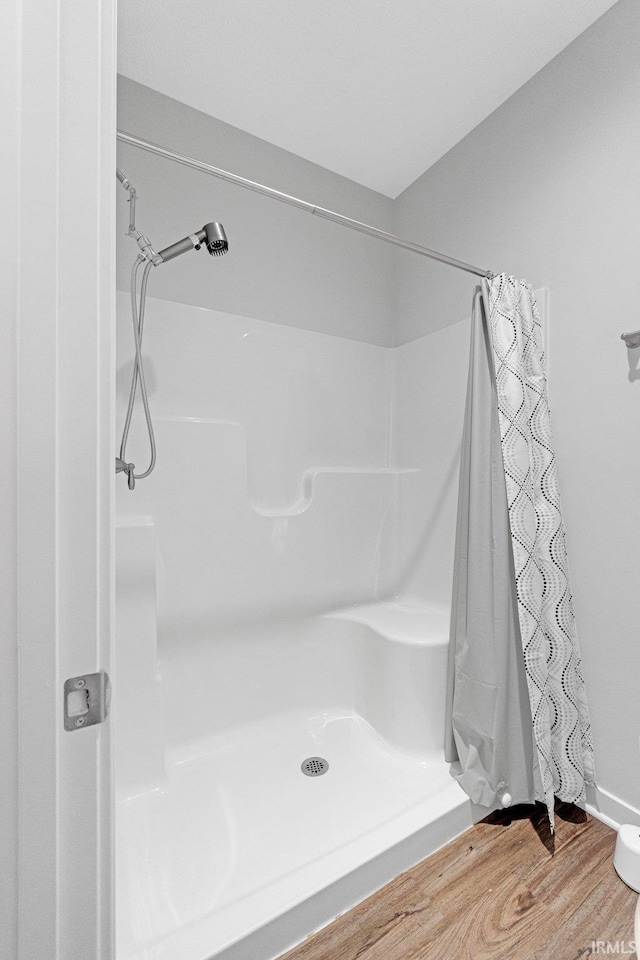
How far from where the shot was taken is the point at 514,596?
1431 millimetres

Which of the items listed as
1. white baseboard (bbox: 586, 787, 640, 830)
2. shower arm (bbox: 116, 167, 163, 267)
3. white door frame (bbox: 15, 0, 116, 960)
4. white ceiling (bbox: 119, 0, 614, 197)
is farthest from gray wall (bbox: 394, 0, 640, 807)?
white door frame (bbox: 15, 0, 116, 960)

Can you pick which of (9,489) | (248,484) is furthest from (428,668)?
(9,489)

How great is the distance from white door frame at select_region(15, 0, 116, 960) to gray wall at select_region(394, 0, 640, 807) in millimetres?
1439

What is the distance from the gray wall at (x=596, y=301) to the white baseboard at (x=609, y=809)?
0.02m

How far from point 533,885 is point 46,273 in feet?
5.58

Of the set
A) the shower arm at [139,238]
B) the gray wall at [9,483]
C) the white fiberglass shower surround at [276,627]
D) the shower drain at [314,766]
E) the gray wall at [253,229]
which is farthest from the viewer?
the gray wall at [253,229]

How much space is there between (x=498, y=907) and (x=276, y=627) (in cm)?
108

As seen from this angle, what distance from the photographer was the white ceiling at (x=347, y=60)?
4.70ft

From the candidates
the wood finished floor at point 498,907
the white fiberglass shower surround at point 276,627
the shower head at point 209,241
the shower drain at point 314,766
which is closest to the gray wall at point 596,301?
the wood finished floor at point 498,907

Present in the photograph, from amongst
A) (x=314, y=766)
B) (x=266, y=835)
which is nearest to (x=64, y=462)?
(x=266, y=835)

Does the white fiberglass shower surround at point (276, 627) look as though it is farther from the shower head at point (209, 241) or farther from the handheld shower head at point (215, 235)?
the handheld shower head at point (215, 235)

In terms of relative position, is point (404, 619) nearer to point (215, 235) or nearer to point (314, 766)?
point (314, 766)

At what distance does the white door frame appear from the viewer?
1.63 ft

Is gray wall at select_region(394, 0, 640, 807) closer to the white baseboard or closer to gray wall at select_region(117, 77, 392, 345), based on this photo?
the white baseboard
